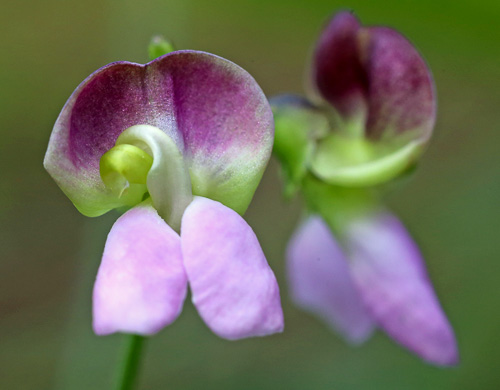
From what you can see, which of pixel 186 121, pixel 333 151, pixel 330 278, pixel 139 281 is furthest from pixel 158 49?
pixel 330 278

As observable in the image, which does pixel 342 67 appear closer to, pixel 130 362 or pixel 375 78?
pixel 375 78

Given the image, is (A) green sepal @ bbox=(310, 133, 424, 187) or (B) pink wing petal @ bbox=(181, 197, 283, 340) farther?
(A) green sepal @ bbox=(310, 133, 424, 187)

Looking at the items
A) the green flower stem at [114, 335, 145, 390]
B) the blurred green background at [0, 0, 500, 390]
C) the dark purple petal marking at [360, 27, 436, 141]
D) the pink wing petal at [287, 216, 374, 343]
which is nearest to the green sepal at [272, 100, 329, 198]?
the dark purple petal marking at [360, 27, 436, 141]

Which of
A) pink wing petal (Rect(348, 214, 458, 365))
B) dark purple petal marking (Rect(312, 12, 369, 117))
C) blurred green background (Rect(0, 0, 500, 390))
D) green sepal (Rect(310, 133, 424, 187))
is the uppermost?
dark purple petal marking (Rect(312, 12, 369, 117))

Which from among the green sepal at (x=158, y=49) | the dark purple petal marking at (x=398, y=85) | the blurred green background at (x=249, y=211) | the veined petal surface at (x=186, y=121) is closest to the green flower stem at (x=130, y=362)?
the veined petal surface at (x=186, y=121)

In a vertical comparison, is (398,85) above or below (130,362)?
above

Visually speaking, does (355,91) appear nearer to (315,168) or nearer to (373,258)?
(315,168)

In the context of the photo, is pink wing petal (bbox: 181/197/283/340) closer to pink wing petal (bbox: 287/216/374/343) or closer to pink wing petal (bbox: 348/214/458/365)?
pink wing petal (bbox: 348/214/458/365)
